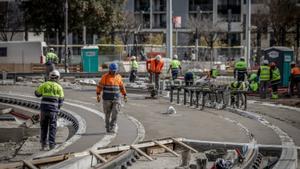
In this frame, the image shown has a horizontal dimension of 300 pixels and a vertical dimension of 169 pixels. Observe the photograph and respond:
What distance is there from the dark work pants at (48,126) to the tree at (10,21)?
6463 centimetres

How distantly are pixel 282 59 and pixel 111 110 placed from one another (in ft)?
57.3

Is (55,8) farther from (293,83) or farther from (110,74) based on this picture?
(110,74)

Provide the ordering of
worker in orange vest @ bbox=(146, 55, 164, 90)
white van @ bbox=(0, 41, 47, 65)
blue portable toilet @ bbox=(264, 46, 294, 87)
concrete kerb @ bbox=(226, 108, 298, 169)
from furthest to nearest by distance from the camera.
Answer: white van @ bbox=(0, 41, 47, 65) < blue portable toilet @ bbox=(264, 46, 294, 87) < worker in orange vest @ bbox=(146, 55, 164, 90) < concrete kerb @ bbox=(226, 108, 298, 169)

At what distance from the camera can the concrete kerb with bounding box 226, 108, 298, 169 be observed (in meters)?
13.6

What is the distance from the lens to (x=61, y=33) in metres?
68.7

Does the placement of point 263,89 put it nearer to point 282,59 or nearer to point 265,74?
point 265,74

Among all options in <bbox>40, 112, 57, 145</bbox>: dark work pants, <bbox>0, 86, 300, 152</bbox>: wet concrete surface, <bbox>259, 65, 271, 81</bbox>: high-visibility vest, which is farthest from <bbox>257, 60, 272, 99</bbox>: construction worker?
<bbox>40, 112, 57, 145</bbox>: dark work pants

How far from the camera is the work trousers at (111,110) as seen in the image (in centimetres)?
1759

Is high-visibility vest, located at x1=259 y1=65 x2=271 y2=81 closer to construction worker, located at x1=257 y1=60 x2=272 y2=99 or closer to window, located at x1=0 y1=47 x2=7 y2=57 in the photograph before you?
construction worker, located at x1=257 y1=60 x2=272 y2=99

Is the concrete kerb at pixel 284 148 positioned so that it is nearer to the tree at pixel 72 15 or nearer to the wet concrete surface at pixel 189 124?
the wet concrete surface at pixel 189 124

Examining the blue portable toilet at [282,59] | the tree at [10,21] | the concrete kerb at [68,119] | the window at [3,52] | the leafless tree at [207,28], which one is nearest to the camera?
the concrete kerb at [68,119]

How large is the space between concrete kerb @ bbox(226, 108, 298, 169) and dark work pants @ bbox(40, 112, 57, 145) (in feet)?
17.1

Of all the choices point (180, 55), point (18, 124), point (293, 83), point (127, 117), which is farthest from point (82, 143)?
point (180, 55)

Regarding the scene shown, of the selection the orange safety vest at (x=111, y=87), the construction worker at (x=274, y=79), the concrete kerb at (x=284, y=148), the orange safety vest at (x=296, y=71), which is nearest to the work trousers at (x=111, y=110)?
the orange safety vest at (x=111, y=87)
